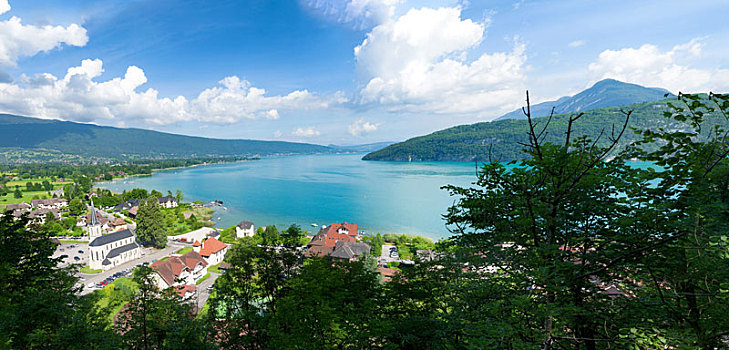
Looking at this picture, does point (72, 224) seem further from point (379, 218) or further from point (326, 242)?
point (379, 218)

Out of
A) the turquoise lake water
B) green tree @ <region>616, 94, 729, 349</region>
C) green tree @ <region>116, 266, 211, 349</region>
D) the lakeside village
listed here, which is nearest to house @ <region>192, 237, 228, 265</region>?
the lakeside village

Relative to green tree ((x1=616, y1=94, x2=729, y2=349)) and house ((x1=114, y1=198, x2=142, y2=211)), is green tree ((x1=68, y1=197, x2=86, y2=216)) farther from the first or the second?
green tree ((x1=616, y1=94, x2=729, y2=349))

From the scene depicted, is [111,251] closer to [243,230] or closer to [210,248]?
[210,248]

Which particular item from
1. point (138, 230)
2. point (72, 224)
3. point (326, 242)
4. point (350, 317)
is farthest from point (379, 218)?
point (72, 224)

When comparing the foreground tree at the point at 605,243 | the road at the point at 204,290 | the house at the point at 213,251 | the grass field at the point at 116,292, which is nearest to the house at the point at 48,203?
the grass field at the point at 116,292

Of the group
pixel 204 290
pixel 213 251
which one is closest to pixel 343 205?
pixel 213 251
